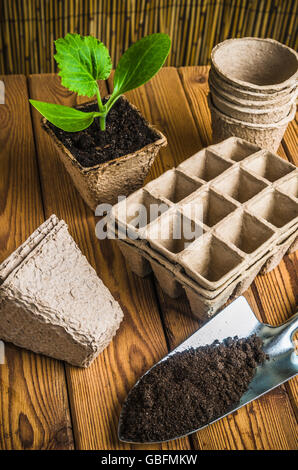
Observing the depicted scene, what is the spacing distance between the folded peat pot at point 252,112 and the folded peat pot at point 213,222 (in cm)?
6

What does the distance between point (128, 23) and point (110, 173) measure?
2.68 ft

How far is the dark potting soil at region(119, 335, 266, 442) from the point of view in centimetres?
84

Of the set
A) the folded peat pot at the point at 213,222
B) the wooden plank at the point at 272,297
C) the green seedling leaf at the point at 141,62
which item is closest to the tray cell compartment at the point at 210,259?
the folded peat pot at the point at 213,222

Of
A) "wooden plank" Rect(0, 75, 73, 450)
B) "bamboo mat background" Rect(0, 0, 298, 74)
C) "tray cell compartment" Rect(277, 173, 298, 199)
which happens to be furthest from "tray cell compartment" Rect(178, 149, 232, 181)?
"bamboo mat background" Rect(0, 0, 298, 74)

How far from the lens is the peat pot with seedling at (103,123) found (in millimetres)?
988

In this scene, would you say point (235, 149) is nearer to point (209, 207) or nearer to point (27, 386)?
point (209, 207)

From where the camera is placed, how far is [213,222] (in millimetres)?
Result: 1037

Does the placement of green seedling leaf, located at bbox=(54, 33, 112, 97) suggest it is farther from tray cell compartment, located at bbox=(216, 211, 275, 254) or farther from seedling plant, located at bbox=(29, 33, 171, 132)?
tray cell compartment, located at bbox=(216, 211, 275, 254)

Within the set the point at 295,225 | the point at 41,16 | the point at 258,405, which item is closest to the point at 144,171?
the point at 295,225

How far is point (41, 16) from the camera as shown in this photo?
5.25 feet

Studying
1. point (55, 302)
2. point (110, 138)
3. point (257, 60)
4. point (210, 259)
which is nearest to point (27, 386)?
point (55, 302)

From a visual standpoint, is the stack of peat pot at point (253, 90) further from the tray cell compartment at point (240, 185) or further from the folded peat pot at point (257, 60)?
the tray cell compartment at point (240, 185)

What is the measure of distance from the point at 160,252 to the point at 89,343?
0.19 m

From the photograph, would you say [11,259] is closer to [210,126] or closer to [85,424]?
[85,424]
